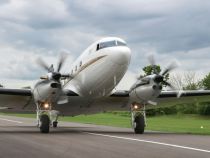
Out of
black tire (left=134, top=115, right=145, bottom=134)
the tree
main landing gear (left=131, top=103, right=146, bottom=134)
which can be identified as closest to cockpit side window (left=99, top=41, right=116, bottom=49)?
main landing gear (left=131, top=103, right=146, bottom=134)

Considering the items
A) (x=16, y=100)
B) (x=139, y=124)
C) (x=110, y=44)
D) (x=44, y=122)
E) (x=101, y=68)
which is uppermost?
(x=110, y=44)

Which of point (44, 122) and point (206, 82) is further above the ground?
point (206, 82)

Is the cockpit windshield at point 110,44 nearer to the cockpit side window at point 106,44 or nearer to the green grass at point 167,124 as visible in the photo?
the cockpit side window at point 106,44

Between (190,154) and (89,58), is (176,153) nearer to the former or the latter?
(190,154)

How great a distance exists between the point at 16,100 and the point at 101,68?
630 centimetres

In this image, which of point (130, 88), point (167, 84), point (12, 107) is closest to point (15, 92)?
point (12, 107)

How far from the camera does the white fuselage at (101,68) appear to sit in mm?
21359

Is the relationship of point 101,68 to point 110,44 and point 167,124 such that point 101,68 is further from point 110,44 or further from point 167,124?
point 167,124

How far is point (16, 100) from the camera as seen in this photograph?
2534cm

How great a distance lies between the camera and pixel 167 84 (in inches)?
943

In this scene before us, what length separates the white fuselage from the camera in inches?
841

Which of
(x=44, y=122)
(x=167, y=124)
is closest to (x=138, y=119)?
(x=44, y=122)

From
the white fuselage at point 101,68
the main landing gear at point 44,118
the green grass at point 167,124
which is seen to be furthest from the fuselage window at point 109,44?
the green grass at point 167,124

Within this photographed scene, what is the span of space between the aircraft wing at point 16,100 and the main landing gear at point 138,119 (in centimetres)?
619
